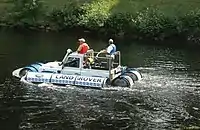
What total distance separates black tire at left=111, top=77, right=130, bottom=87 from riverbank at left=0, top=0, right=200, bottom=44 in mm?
33457

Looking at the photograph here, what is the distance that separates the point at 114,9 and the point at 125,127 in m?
50.9

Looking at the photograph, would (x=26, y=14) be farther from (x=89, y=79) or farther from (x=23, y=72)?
(x=89, y=79)

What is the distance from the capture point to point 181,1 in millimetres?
81500

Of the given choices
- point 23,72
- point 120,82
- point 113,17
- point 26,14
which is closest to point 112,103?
point 120,82

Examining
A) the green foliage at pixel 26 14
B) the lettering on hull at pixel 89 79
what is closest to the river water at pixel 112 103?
the lettering on hull at pixel 89 79

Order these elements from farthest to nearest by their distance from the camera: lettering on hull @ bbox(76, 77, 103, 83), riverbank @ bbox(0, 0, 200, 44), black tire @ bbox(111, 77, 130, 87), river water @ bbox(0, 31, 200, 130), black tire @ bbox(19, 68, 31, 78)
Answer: riverbank @ bbox(0, 0, 200, 44) < black tire @ bbox(19, 68, 31, 78) < black tire @ bbox(111, 77, 130, 87) < lettering on hull @ bbox(76, 77, 103, 83) < river water @ bbox(0, 31, 200, 130)

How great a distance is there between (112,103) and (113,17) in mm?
42834

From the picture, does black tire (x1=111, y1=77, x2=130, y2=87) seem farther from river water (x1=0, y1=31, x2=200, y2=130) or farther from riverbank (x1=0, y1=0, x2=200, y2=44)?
riverbank (x1=0, y1=0, x2=200, y2=44)

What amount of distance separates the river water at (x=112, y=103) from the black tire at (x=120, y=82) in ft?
1.87

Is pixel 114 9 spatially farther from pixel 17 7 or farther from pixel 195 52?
pixel 195 52

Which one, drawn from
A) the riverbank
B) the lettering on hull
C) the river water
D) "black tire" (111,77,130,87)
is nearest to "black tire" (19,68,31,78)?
the river water

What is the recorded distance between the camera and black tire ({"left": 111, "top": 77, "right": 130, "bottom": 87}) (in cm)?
3904

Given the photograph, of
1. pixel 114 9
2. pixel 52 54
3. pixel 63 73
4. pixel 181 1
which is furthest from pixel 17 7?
pixel 63 73

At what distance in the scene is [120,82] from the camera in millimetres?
39219
